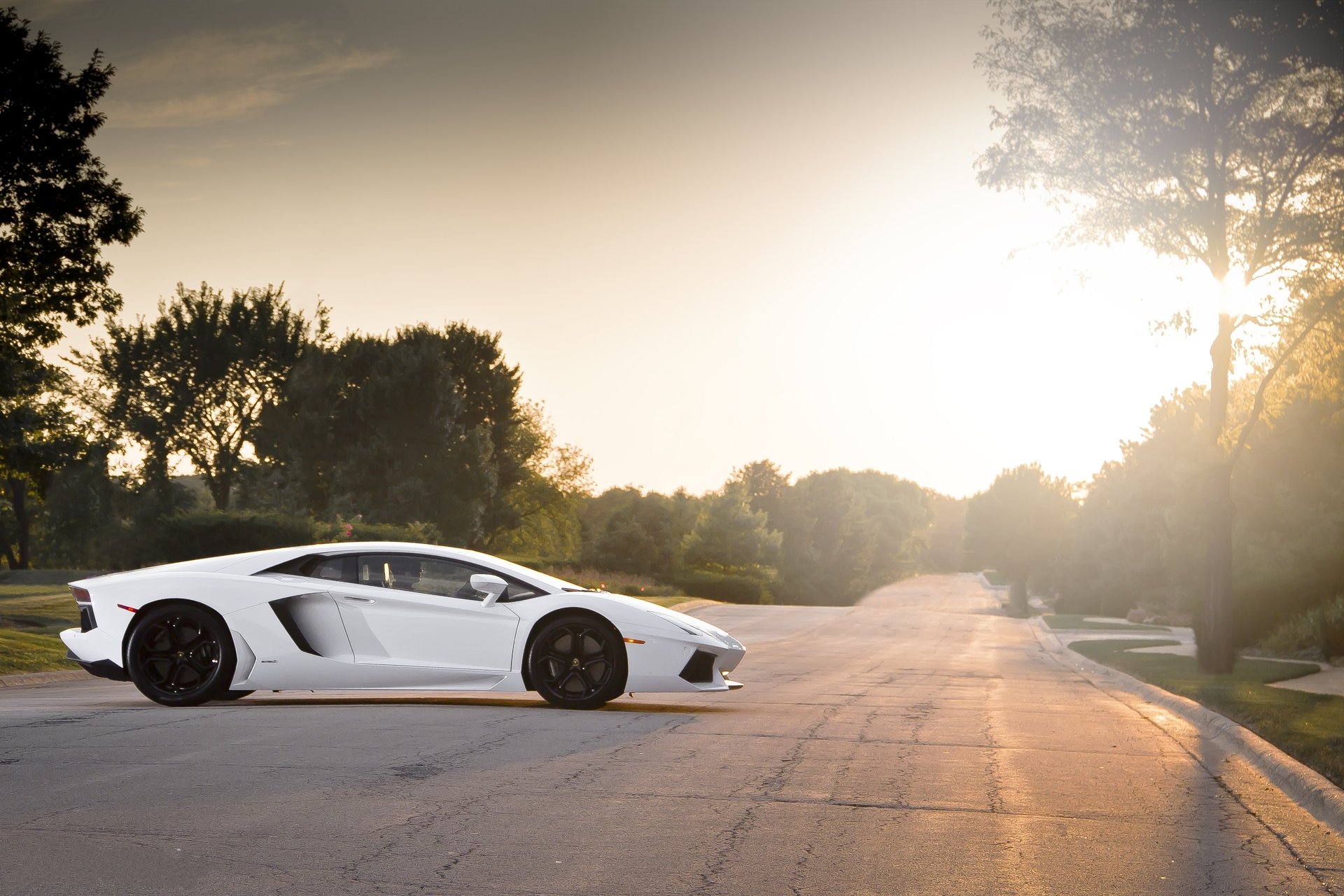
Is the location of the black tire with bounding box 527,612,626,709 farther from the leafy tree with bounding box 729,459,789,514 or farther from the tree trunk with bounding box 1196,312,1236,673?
the leafy tree with bounding box 729,459,789,514

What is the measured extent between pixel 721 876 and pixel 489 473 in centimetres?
5621

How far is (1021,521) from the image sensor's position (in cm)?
10581

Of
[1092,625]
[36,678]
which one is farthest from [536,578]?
[1092,625]

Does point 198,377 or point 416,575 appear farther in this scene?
point 198,377

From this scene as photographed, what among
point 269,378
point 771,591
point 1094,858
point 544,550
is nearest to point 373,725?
point 1094,858

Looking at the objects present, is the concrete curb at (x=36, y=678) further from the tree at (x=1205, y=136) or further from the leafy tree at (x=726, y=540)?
the leafy tree at (x=726, y=540)

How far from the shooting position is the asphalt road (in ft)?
17.9

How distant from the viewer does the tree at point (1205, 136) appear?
730 inches

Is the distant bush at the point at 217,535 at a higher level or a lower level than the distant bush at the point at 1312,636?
higher

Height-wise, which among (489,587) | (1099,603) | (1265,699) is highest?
(1099,603)

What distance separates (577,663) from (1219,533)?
1250 centimetres

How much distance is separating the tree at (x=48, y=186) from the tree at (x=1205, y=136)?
15.4 metres

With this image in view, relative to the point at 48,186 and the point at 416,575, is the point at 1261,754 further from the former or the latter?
the point at 48,186

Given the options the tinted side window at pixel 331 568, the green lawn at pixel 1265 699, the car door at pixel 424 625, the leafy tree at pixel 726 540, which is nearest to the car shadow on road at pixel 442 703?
the car door at pixel 424 625
